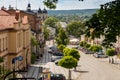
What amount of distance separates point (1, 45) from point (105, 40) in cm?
3025

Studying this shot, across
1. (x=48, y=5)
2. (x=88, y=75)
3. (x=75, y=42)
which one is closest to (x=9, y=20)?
(x=88, y=75)

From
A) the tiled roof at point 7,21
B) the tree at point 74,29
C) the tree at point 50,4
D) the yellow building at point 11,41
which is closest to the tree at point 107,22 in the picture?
the tree at point 50,4

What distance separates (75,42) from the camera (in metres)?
140

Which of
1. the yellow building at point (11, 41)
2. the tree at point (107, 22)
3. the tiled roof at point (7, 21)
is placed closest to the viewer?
the tree at point (107, 22)

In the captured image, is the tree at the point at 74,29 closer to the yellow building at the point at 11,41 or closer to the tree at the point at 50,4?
the yellow building at the point at 11,41

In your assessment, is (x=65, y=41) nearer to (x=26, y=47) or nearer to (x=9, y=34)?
(x=26, y=47)

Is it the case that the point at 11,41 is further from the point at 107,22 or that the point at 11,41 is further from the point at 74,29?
the point at 74,29

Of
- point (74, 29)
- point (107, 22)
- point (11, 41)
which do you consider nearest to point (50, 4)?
point (107, 22)

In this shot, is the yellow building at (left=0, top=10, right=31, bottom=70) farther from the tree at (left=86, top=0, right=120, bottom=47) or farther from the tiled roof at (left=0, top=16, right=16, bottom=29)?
the tree at (left=86, top=0, right=120, bottom=47)

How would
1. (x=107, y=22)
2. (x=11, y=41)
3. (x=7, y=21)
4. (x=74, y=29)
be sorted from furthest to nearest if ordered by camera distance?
(x=74, y=29)
(x=7, y=21)
(x=11, y=41)
(x=107, y=22)

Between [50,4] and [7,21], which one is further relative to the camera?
[7,21]

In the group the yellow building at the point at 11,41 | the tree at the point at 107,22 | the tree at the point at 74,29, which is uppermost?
the tree at the point at 107,22

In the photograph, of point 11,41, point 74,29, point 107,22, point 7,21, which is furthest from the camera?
point 74,29

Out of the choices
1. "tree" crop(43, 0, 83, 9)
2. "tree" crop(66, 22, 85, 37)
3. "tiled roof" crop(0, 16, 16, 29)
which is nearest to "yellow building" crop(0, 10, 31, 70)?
"tiled roof" crop(0, 16, 16, 29)
